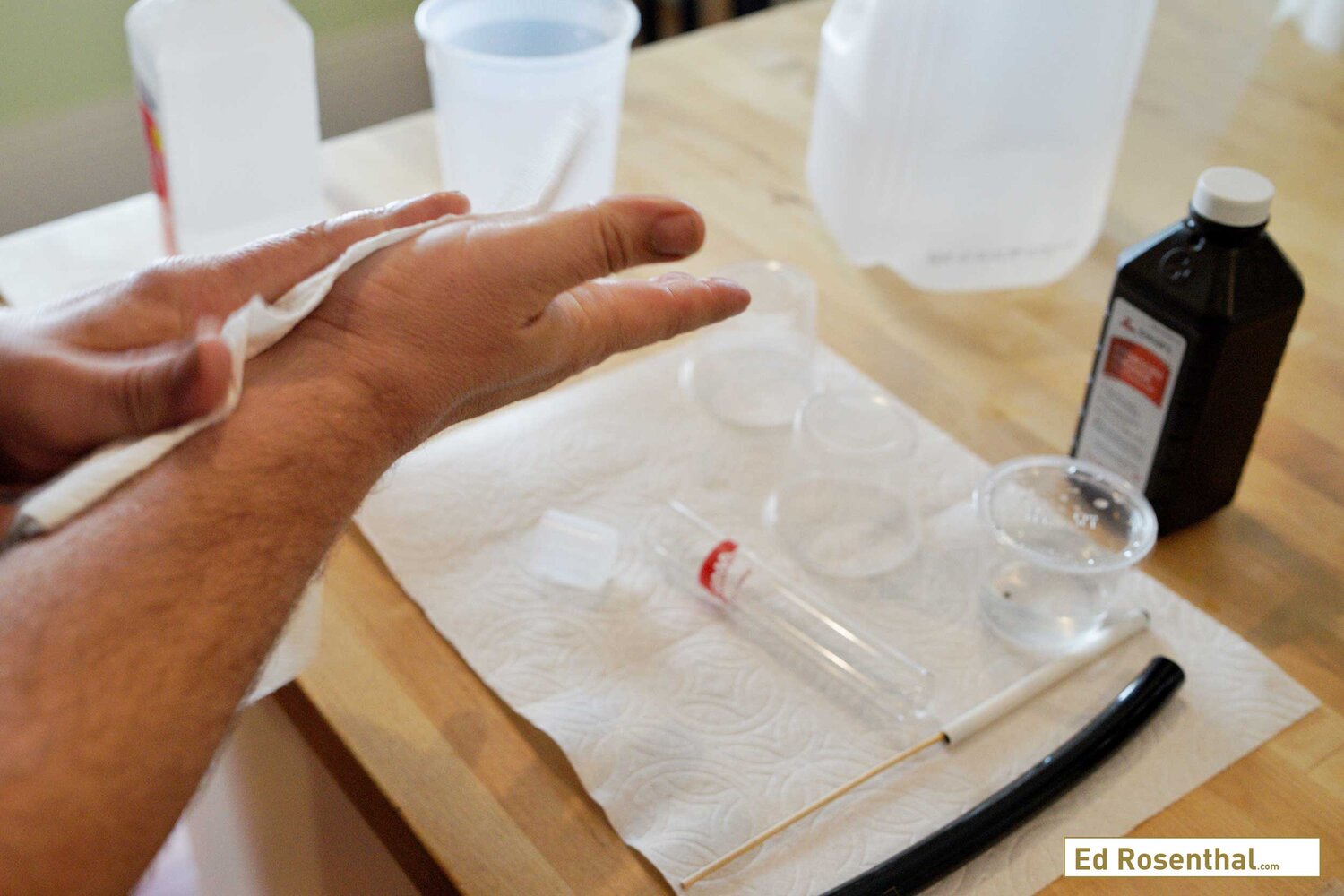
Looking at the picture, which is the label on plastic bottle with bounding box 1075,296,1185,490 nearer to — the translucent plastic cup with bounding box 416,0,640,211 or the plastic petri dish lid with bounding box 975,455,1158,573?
the plastic petri dish lid with bounding box 975,455,1158,573

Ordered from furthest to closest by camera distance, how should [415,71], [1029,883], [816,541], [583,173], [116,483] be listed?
[415,71], [583,173], [816,541], [1029,883], [116,483]

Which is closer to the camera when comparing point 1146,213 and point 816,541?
point 816,541

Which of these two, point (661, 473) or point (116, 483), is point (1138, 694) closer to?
point (661, 473)

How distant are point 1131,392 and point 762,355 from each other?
0.28 metres

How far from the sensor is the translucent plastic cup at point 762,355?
880 mm

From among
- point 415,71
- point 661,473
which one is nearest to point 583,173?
point 661,473

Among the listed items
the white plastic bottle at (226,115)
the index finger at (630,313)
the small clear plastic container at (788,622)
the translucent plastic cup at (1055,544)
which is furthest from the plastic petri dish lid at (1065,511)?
the white plastic bottle at (226,115)

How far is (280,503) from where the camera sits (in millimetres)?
512

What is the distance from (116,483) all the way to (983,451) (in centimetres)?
58

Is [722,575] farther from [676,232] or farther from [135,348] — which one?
[135,348]

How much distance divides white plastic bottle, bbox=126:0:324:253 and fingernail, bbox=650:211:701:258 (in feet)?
1.66

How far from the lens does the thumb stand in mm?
484

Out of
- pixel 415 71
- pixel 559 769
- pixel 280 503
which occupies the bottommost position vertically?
pixel 415 71

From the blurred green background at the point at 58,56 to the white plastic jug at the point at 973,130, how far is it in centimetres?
109
